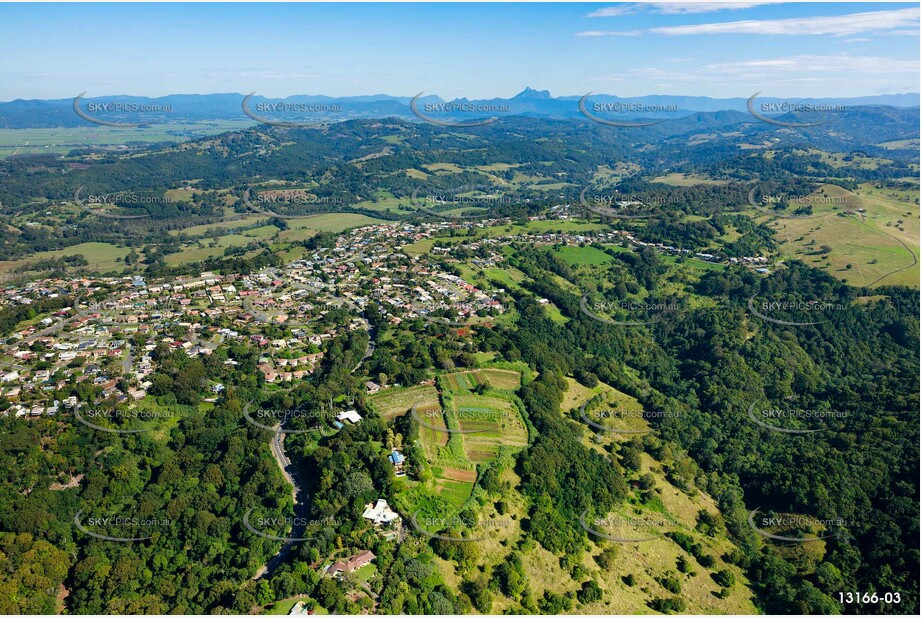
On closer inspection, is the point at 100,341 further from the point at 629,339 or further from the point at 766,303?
the point at 766,303

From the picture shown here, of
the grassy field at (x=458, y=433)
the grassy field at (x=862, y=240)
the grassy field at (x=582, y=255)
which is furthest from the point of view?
the grassy field at (x=582, y=255)

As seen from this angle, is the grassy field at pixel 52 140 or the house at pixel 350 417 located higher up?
the grassy field at pixel 52 140

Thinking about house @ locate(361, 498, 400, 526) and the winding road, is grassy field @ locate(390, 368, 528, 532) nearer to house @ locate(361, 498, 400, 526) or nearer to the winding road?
house @ locate(361, 498, 400, 526)

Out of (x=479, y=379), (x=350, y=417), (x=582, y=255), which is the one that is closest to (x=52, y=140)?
(x=582, y=255)

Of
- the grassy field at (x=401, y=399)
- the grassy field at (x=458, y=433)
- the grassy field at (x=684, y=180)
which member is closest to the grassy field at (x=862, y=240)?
the grassy field at (x=684, y=180)

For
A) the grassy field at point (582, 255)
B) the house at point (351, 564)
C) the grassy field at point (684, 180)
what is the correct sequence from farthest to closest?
the grassy field at point (684, 180), the grassy field at point (582, 255), the house at point (351, 564)

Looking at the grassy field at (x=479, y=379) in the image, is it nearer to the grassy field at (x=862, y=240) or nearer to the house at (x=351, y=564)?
the house at (x=351, y=564)

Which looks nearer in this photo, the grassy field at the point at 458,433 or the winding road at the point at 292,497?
the winding road at the point at 292,497
